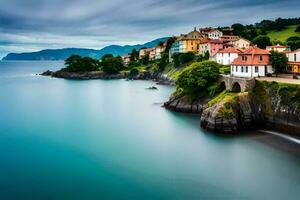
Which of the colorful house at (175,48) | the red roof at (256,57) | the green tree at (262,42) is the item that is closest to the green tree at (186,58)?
the green tree at (262,42)

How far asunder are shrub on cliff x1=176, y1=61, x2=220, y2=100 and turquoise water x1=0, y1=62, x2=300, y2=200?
4.60m

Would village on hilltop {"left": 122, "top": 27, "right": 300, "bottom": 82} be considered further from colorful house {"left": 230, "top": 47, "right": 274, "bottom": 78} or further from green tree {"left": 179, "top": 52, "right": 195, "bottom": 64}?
green tree {"left": 179, "top": 52, "right": 195, "bottom": 64}

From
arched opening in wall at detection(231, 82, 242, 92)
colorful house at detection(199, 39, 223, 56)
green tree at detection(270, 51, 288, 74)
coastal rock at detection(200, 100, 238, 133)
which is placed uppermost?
colorful house at detection(199, 39, 223, 56)

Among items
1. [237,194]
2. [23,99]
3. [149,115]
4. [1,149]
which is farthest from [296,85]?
[23,99]

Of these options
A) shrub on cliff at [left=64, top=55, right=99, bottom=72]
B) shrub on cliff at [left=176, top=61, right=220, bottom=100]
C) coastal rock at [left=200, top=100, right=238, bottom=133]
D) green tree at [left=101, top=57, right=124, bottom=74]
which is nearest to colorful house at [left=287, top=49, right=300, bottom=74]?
shrub on cliff at [left=176, top=61, right=220, bottom=100]

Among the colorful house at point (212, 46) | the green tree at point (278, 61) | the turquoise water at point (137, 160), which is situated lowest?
the turquoise water at point (137, 160)

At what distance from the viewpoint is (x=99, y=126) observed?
4378cm

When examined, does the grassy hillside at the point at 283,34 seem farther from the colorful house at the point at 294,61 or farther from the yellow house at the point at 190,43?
the colorful house at the point at 294,61

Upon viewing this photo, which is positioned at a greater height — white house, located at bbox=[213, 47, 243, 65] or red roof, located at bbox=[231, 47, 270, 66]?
white house, located at bbox=[213, 47, 243, 65]

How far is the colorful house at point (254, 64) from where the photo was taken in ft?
153

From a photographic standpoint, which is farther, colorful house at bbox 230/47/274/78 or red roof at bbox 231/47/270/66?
red roof at bbox 231/47/270/66

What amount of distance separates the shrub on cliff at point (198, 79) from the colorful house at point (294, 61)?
34.3ft

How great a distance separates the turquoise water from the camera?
23.4 metres

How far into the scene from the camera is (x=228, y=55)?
7119 cm
